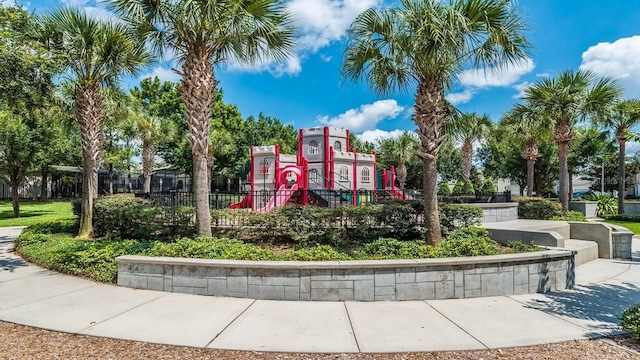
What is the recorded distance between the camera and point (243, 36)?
23.7 feet

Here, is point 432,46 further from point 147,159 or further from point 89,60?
point 147,159

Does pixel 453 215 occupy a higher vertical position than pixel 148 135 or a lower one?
lower

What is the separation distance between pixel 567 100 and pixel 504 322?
46.1 ft

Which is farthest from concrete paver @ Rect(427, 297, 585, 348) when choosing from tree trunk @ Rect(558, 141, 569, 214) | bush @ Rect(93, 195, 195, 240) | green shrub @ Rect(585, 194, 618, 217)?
green shrub @ Rect(585, 194, 618, 217)

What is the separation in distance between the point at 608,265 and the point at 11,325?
38.8 ft

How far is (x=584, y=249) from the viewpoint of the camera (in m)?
8.51

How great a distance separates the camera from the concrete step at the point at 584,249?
8.31 m

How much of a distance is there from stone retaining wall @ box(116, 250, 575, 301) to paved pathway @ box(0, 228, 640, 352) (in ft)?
0.57

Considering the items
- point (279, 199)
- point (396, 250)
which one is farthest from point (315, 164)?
point (396, 250)

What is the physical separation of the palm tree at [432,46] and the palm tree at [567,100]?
971 centimetres

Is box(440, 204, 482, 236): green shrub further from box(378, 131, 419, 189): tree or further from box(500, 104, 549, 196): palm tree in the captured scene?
box(378, 131, 419, 189): tree

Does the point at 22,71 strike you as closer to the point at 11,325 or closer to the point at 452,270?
the point at 11,325

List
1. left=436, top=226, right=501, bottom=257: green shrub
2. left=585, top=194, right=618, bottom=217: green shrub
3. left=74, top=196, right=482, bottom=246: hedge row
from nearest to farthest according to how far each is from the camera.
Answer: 1. left=436, top=226, right=501, bottom=257: green shrub
2. left=74, top=196, right=482, bottom=246: hedge row
3. left=585, top=194, right=618, bottom=217: green shrub

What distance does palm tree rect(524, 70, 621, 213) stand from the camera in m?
14.4
